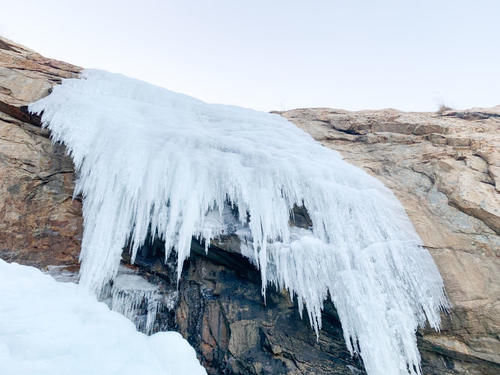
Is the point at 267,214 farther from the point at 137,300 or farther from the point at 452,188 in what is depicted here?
the point at 452,188

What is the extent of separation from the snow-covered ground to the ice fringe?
1200 mm

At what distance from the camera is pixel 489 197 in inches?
158

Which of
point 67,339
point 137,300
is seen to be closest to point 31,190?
point 137,300

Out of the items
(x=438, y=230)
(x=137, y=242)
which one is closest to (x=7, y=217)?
(x=137, y=242)

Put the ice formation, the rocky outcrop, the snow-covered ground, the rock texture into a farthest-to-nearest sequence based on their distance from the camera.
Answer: the ice formation → the rock texture → the rocky outcrop → the snow-covered ground

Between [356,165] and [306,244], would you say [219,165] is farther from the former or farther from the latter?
[356,165]

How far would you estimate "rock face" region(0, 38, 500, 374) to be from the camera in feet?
11.0

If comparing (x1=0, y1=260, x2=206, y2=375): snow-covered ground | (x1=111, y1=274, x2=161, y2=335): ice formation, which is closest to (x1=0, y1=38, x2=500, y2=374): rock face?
(x1=111, y1=274, x2=161, y2=335): ice formation

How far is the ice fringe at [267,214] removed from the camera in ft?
10.9

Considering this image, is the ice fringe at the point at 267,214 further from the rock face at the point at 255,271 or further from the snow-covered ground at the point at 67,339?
the snow-covered ground at the point at 67,339

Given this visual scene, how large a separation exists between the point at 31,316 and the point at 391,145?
21.0 feet

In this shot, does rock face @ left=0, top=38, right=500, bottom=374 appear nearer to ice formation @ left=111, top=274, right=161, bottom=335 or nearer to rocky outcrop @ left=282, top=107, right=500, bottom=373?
rocky outcrop @ left=282, top=107, right=500, bottom=373

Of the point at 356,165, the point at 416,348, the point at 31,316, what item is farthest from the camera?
the point at 356,165

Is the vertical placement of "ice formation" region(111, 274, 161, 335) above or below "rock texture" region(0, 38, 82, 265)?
below
